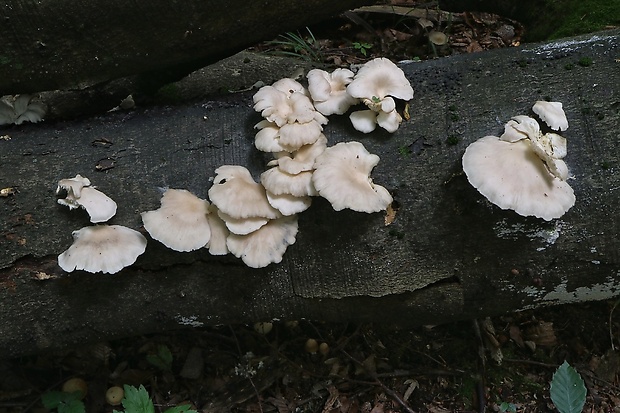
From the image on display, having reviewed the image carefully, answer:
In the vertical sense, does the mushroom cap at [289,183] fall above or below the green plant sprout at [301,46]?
above

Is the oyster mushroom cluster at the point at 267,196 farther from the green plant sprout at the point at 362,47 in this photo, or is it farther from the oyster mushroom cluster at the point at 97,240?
the green plant sprout at the point at 362,47

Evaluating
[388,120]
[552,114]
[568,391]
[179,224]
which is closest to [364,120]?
[388,120]

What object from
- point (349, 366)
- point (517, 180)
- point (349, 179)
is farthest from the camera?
point (349, 366)

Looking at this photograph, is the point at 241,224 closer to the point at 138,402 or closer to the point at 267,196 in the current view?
the point at 267,196

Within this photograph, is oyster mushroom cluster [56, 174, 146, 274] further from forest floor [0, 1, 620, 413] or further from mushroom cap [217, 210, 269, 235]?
forest floor [0, 1, 620, 413]

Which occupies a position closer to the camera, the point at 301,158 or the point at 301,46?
the point at 301,158

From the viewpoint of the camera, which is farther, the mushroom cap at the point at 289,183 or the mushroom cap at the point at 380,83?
the mushroom cap at the point at 380,83

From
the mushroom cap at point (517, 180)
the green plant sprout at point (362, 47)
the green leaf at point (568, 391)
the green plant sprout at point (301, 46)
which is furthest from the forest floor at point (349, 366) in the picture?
the green plant sprout at point (362, 47)

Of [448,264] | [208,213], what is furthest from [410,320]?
[208,213]
